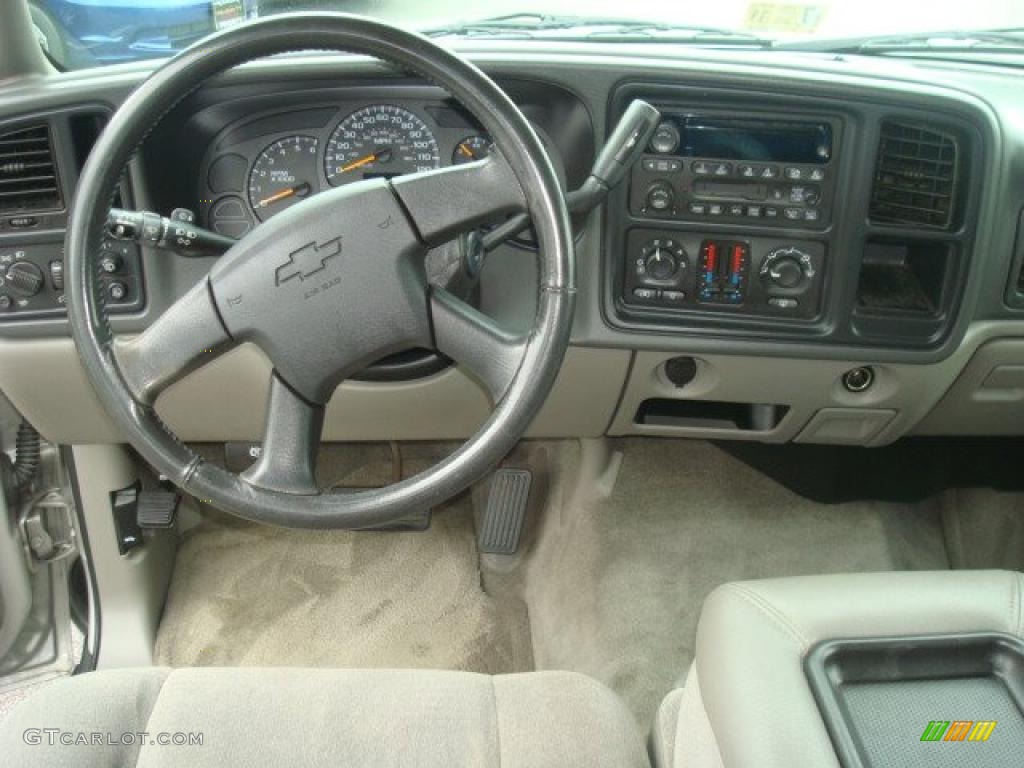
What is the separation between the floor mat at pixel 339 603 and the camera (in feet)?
6.68

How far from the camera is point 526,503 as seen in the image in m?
2.23

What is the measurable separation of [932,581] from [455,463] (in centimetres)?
60

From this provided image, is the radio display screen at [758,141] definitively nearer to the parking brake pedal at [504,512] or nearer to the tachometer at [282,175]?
the tachometer at [282,175]

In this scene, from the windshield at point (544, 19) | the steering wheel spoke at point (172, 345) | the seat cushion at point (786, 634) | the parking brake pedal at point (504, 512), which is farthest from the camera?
the parking brake pedal at point (504, 512)

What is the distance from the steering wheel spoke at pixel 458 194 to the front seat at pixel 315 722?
1.88ft

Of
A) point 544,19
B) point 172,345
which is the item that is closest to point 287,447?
point 172,345

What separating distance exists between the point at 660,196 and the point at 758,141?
0.17 m

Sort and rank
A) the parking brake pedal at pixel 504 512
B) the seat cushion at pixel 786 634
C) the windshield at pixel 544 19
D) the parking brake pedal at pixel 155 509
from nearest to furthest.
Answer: the seat cushion at pixel 786 634 < the windshield at pixel 544 19 < the parking brake pedal at pixel 155 509 < the parking brake pedal at pixel 504 512

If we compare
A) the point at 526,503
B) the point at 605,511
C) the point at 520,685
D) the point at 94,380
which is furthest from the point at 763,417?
the point at 94,380

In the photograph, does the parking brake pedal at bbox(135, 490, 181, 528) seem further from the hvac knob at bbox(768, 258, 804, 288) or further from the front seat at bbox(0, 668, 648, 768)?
the hvac knob at bbox(768, 258, 804, 288)

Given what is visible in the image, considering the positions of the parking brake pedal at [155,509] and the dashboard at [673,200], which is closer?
the dashboard at [673,200]

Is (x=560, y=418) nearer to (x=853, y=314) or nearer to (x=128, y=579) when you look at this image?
(x=853, y=314)

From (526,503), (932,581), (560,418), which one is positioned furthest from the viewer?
(526,503)

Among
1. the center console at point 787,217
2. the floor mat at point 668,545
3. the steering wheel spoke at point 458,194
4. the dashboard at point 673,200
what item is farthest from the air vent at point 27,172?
the floor mat at point 668,545
